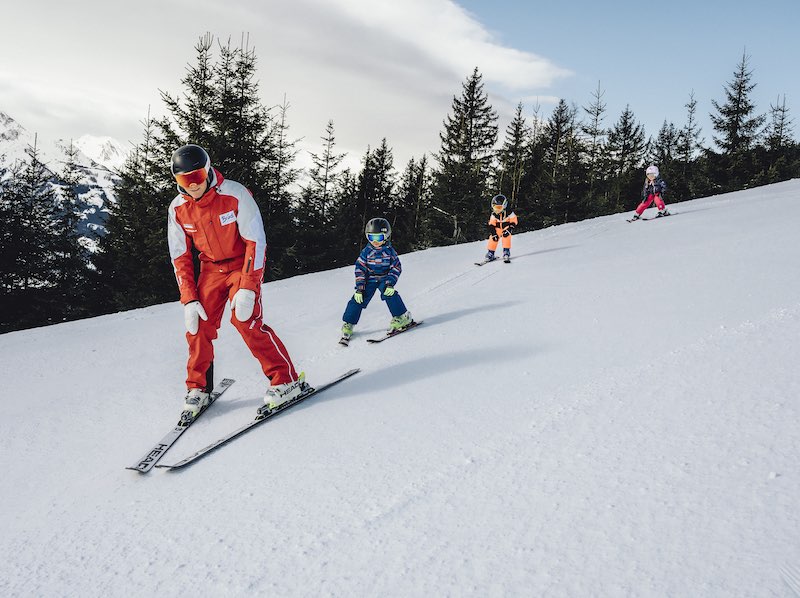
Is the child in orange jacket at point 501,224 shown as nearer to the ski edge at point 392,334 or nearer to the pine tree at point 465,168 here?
the ski edge at point 392,334

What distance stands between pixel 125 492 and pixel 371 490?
4.92 feet

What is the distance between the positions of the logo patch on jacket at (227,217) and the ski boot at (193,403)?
1.38 m

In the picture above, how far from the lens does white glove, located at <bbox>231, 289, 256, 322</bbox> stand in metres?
3.73

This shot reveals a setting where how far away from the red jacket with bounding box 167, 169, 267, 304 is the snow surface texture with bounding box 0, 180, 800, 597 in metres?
1.14

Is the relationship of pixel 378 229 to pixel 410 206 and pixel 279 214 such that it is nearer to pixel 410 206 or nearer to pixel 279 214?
pixel 279 214

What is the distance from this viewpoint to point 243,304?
12.2 ft

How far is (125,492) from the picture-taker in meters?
2.88

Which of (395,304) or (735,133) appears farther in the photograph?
(735,133)

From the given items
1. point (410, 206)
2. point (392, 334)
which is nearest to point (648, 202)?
point (392, 334)

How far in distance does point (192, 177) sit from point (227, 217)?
1.25ft

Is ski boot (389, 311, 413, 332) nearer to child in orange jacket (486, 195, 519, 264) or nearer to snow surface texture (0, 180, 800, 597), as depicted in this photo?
snow surface texture (0, 180, 800, 597)

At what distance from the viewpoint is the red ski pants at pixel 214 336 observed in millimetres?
3961

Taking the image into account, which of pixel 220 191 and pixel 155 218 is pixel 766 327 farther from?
pixel 155 218

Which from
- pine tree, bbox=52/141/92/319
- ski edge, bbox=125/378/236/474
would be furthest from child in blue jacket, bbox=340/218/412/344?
pine tree, bbox=52/141/92/319
